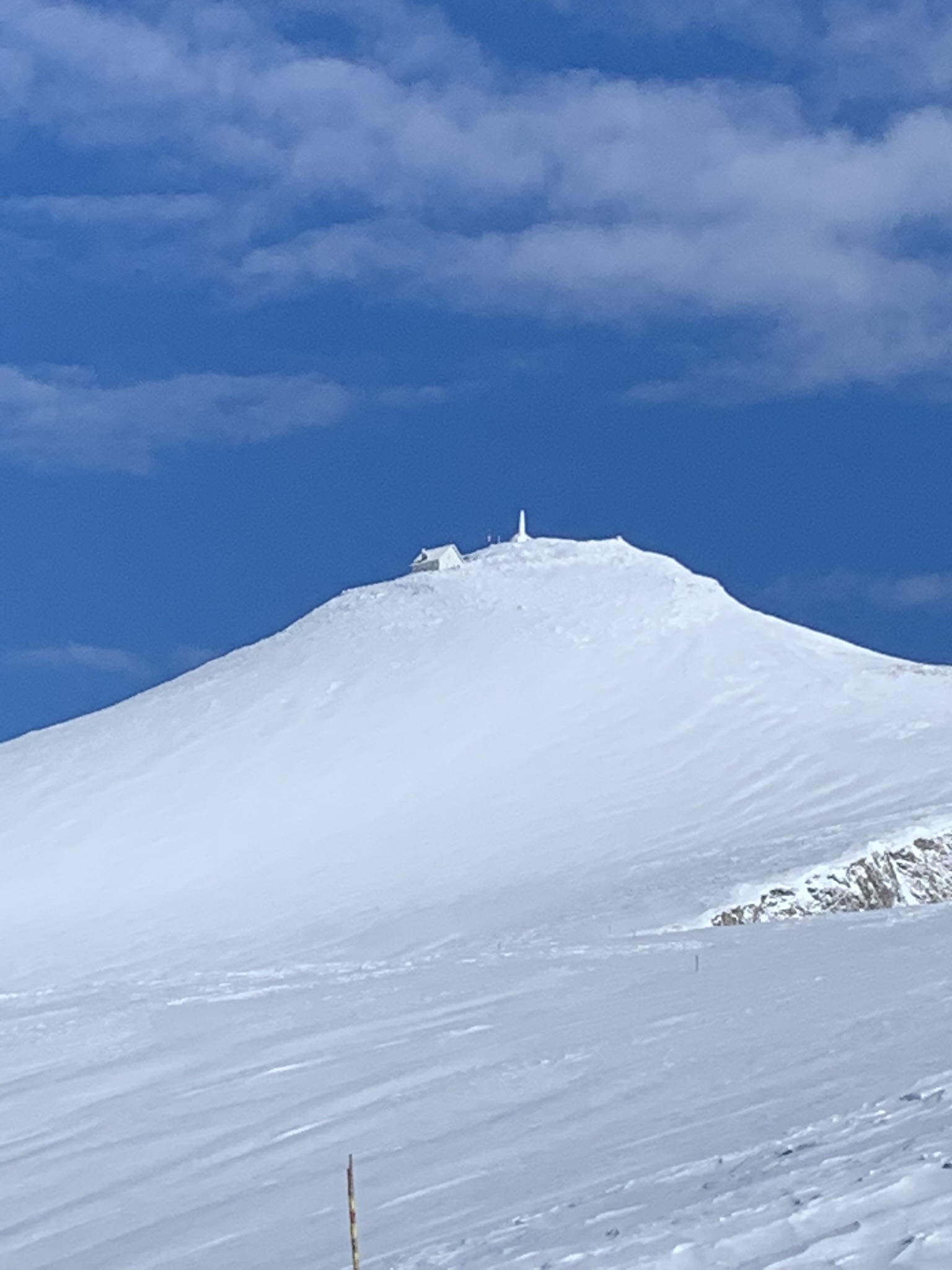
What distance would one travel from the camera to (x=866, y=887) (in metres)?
25.6

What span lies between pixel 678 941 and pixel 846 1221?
13.5 metres

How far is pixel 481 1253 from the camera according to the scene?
28.8ft

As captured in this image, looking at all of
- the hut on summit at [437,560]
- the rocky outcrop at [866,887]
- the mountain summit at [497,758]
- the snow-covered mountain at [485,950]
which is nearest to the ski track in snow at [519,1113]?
the snow-covered mountain at [485,950]

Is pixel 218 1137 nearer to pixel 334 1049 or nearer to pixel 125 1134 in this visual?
pixel 125 1134

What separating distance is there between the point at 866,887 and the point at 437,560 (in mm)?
37109

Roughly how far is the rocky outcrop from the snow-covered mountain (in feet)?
1.03

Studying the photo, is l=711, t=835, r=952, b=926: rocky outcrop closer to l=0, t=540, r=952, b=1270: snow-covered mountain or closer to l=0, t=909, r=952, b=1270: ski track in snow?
l=0, t=540, r=952, b=1270: snow-covered mountain

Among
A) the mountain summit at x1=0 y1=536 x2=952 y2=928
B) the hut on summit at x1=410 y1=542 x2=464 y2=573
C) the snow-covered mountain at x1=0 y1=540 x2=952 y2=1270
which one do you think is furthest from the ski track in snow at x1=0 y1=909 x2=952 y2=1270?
the hut on summit at x1=410 y1=542 x2=464 y2=573

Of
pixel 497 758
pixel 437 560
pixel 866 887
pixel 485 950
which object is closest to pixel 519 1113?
pixel 485 950

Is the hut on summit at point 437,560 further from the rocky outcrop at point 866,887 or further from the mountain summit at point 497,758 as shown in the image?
the rocky outcrop at point 866,887

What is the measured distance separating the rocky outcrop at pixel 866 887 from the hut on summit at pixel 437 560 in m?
35.3

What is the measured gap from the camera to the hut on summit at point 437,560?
61250 mm

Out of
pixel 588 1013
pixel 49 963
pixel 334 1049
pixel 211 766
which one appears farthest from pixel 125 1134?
pixel 211 766

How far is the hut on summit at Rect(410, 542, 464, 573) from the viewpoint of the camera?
61.2m
